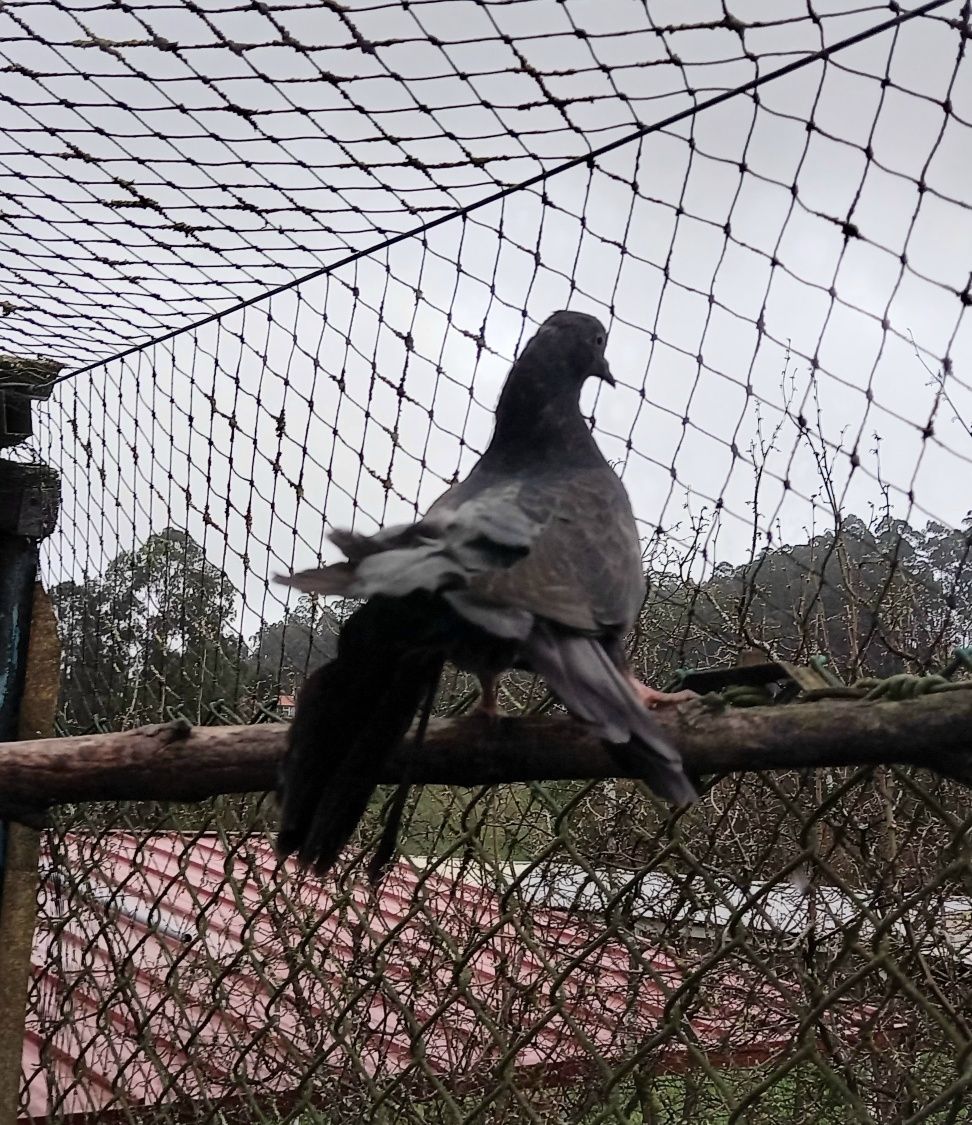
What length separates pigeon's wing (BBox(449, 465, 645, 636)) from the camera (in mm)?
1053

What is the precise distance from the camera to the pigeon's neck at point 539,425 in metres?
1.66

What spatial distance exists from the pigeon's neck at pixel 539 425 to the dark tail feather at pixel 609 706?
0.60m

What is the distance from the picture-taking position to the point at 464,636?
110cm

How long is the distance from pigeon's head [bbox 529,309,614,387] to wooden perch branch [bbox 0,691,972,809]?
74cm

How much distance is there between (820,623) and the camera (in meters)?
2.75

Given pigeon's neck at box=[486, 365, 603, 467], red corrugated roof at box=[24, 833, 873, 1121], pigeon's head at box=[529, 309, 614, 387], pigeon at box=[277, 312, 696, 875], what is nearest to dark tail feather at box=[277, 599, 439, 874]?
pigeon at box=[277, 312, 696, 875]

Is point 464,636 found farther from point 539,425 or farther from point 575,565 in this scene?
point 539,425

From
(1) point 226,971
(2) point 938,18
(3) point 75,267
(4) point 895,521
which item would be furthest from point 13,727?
(2) point 938,18

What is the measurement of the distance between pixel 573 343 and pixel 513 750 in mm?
838

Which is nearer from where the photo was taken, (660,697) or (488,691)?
(660,697)

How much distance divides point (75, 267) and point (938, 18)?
6.73ft

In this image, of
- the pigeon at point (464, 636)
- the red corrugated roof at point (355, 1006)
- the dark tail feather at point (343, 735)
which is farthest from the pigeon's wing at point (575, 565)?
the red corrugated roof at point (355, 1006)

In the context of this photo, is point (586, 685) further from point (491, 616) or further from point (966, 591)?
point (966, 591)

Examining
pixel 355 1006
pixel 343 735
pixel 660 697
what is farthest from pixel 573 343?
pixel 355 1006
